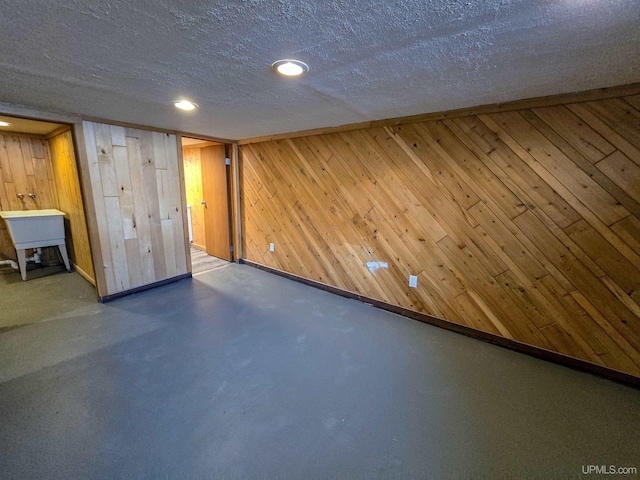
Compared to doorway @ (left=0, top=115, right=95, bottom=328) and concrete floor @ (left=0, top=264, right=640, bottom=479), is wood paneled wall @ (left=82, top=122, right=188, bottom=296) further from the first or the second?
concrete floor @ (left=0, top=264, right=640, bottom=479)

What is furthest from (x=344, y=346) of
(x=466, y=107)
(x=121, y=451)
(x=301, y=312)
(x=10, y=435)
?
(x=466, y=107)

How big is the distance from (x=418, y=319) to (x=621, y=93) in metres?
2.26

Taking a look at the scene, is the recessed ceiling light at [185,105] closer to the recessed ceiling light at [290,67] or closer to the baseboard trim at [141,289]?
the recessed ceiling light at [290,67]

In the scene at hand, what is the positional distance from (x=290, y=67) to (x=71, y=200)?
12.7 feet

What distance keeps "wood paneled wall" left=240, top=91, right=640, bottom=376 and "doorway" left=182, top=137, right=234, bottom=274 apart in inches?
68.9

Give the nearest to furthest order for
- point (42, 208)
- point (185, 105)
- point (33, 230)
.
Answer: point (185, 105) < point (33, 230) < point (42, 208)

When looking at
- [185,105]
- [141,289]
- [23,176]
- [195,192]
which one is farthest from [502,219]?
[23,176]

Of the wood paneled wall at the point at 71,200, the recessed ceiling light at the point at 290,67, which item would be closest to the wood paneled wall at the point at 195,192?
the wood paneled wall at the point at 71,200

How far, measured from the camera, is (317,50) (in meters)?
1.30

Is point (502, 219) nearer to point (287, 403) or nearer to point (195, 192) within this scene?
point (287, 403)

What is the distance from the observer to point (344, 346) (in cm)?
237

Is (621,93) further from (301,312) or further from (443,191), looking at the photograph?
(301,312)

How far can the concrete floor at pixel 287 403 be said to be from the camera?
138cm

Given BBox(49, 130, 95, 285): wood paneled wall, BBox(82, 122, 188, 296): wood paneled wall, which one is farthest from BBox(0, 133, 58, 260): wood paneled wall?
BBox(82, 122, 188, 296): wood paneled wall
